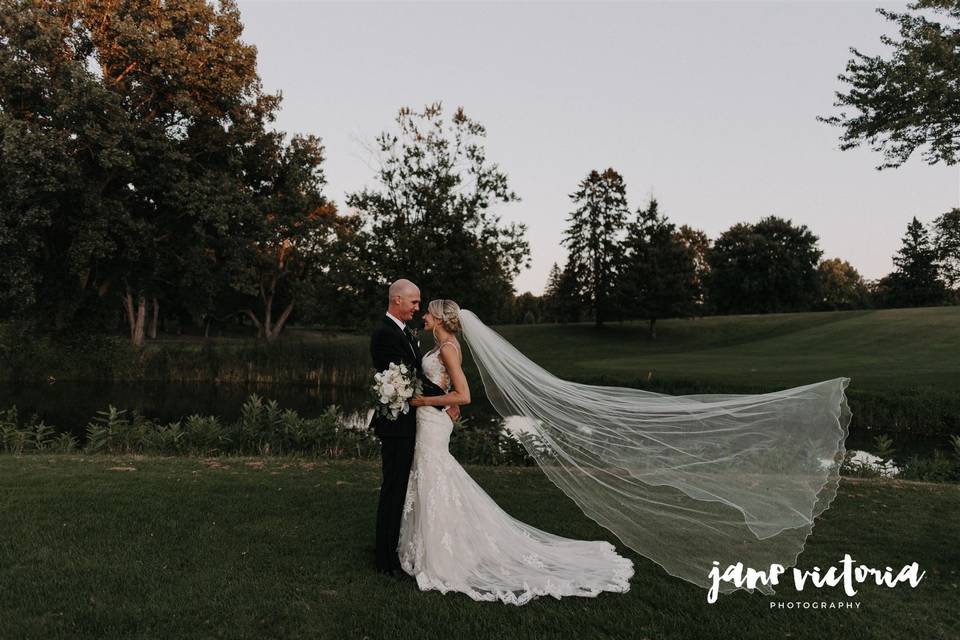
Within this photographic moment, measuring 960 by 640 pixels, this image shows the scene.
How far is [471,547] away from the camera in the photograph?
591 cm

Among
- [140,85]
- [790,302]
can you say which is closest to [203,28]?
[140,85]

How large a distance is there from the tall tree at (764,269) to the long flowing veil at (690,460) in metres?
69.3

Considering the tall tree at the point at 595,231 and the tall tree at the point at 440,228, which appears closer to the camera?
the tall tree at the point at 440,228

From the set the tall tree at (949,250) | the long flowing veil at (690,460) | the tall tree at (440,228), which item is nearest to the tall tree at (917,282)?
the tall tree at (949,250)

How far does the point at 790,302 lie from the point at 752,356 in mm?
41160

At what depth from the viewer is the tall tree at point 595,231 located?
53844 mm

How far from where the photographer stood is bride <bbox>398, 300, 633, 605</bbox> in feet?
18.3

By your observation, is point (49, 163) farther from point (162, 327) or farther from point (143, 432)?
point (162, 327)

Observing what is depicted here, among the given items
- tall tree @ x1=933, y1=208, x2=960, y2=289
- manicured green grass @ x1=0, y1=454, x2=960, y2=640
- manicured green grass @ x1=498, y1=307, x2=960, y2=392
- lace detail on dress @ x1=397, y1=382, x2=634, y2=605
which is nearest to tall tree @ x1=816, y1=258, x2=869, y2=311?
tall tree @ x1=933, y1=208, x2=960, y2=289

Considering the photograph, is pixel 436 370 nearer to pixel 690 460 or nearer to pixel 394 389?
pixel 394 389

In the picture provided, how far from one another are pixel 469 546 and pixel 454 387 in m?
1.51

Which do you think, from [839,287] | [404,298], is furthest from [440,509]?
[839,287]

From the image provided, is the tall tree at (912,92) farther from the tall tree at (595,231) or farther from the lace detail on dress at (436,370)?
the tall tree at (595,231)

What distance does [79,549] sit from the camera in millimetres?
6035
